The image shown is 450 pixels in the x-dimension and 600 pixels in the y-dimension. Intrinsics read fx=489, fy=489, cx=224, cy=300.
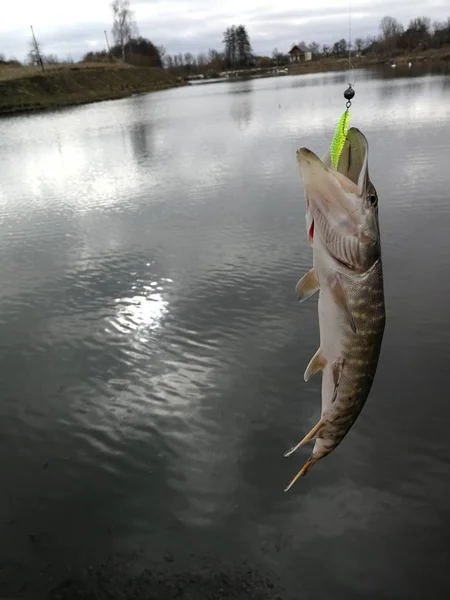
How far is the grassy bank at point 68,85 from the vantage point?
62500 mm

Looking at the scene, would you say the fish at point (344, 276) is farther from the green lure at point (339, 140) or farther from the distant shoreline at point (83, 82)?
the distant shoreline at point (83, 82)

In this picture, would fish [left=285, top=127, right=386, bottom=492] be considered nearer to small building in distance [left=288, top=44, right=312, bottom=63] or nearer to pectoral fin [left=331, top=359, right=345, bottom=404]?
pectoral fin [left=331, top=359, right=345, bottom=404]

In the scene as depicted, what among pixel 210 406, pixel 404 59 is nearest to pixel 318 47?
pixel 404 59

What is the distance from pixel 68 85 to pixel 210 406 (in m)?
79.2

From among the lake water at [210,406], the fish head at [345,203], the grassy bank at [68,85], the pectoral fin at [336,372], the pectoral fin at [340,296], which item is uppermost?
the grassy bank at [68,85]

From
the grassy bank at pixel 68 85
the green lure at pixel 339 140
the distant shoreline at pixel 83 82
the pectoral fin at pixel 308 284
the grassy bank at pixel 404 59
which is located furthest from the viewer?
the grassy bank at pixel 404 59

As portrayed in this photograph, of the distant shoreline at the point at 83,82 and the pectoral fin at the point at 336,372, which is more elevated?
the distant shoreline at the point at 83,82

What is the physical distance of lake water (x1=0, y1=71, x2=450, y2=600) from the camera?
Result: 5328 mm

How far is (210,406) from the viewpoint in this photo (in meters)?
7.45

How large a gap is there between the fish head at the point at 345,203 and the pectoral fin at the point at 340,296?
110mm

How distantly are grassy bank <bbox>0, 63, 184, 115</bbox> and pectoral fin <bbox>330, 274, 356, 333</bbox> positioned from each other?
64.9m

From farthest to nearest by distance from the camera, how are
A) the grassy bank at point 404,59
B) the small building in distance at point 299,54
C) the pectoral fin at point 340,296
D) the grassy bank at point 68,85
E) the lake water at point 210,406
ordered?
the small building in distance at point 299,54
the grassy bank at point 404,59
the grassy bank at point 68,85
the lake water at point 210,406
the pectoral fin at point 340,296

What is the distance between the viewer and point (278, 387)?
777 cm

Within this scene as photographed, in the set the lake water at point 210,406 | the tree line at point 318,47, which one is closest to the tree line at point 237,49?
the tree line at point 318,47
